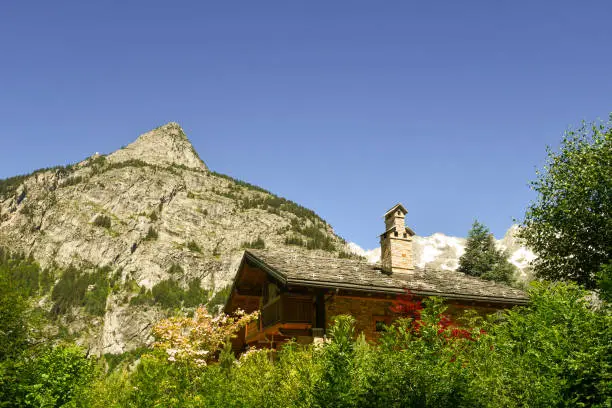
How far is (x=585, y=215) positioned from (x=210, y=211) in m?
143

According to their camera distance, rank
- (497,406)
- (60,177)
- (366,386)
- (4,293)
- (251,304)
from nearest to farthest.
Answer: (497,406) < (366,386) < (4,293) < (251,304) < (60,177)

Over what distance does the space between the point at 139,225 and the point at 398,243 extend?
142068mm

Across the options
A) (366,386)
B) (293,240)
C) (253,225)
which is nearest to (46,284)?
(253,225)

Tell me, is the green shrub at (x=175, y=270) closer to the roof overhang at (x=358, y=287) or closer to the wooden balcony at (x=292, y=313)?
the roof overhang at (x=358, y=287)

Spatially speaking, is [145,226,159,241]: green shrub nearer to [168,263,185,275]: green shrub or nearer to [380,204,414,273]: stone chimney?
[168,263,185,275]: green shrub

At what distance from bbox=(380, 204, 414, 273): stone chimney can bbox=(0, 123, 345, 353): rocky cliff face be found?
114734 millimetres

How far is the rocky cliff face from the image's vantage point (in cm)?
14075

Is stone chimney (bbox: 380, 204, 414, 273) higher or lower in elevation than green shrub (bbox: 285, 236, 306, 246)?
lower

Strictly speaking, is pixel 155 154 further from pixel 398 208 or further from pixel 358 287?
pixel 358 287

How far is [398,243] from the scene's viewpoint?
20.2 metres

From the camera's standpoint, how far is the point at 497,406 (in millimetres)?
6461

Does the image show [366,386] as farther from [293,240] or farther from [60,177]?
[60,177]

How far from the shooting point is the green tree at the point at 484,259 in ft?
123

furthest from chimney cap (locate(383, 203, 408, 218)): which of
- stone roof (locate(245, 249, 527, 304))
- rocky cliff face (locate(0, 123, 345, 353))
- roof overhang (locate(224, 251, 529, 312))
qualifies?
rocky cliff face (locate(0, 123, 345, 353))
